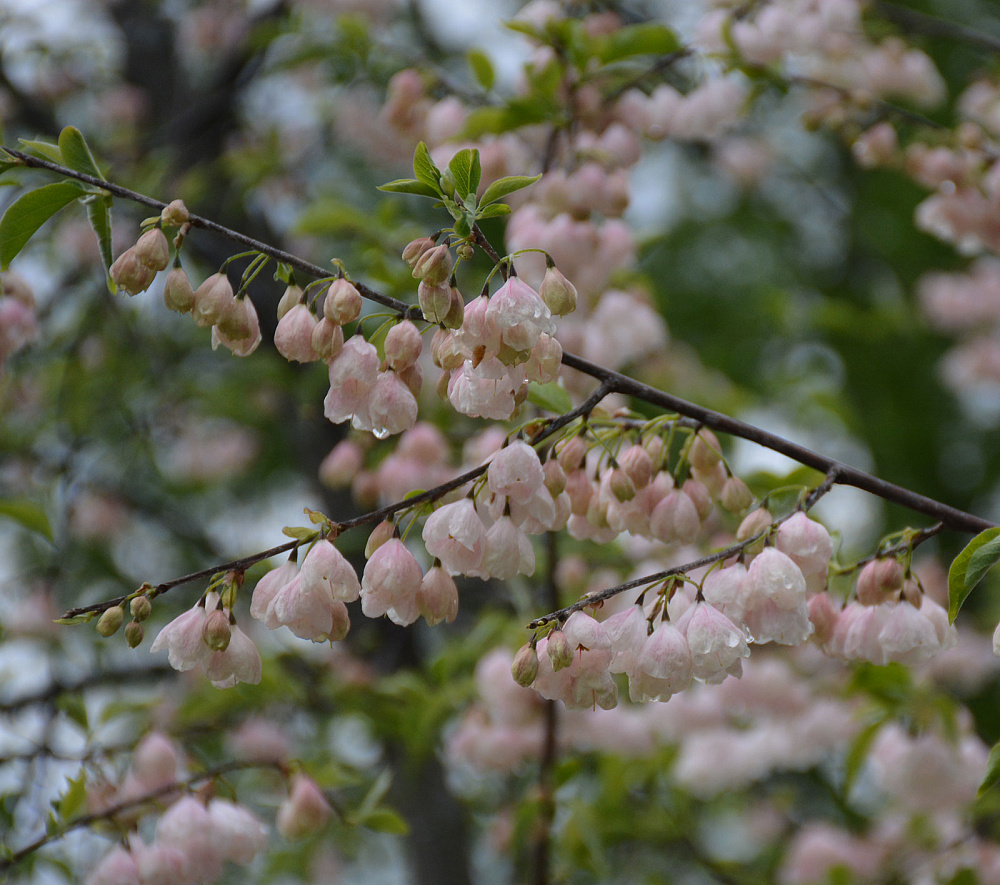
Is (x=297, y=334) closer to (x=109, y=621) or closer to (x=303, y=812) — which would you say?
(x=109, y=621)

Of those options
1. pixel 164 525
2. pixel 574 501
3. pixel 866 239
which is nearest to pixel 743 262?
pixel 866 239

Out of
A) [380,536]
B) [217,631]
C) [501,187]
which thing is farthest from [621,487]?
[217,631]

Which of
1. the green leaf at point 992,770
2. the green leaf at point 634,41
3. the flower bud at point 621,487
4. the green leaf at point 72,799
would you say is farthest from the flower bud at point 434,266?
the green leaf at point 72,799

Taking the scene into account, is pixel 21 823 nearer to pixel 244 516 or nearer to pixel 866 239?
pixel 244 516

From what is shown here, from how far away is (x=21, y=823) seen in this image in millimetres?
2248

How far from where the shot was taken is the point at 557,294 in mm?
1226

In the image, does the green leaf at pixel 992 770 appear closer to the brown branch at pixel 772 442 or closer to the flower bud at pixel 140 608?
the brown branch at pixel 772 442

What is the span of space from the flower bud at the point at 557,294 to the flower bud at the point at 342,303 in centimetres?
25

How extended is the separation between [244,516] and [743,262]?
5180 millimetres

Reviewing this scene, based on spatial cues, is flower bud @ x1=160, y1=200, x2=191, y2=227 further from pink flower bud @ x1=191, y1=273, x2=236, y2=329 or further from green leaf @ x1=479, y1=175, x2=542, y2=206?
green leaf @ x1=479, y1=175, x2=542, y2=206

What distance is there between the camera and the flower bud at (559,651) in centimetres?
114

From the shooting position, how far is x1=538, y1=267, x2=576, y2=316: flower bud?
1227 mm

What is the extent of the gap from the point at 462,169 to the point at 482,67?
4.59 feet

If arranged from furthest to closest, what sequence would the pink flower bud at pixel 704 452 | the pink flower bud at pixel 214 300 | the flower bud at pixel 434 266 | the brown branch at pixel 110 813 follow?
the brown branch at pixel 110 813
the pink flower bud at pixel 704 452
the pink flower bud at pixel 214 300
the flower bud at pixel 434 266
